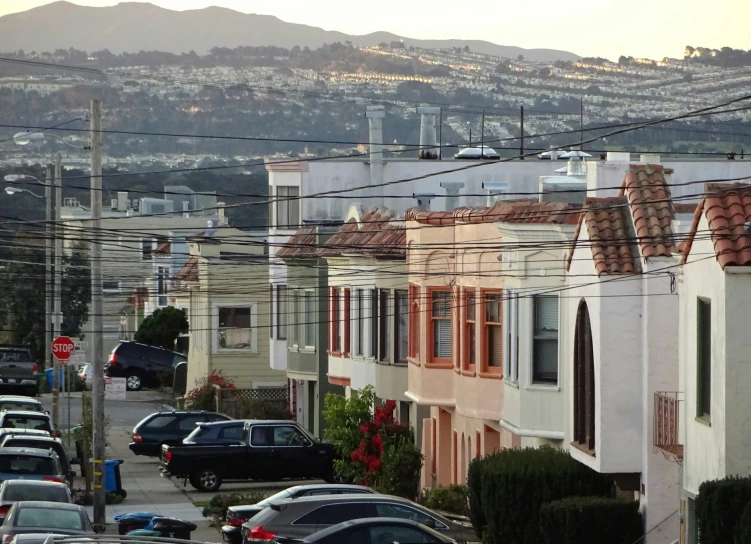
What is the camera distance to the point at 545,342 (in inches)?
1012

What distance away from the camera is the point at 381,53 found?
195375mm

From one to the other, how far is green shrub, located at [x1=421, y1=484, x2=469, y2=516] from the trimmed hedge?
5.57m

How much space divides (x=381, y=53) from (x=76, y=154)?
5057 centimetres

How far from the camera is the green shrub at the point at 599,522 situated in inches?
827

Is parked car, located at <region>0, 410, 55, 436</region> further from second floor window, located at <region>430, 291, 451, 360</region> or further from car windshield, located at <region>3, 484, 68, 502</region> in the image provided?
car windshield, located at <region>3, 484, 68, 502</region>

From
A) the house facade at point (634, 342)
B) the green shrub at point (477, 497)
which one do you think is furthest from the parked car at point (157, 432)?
the house facade at point (634, 342)

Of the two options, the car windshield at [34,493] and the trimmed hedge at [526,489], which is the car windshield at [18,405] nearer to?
the car windshield at [34,493]

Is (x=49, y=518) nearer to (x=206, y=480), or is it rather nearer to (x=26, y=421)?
(x=206, y=480)

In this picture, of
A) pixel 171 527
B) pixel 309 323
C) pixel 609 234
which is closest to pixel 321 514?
pixel 171 527

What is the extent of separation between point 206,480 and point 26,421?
5890mm

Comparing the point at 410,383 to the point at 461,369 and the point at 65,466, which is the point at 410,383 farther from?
the point at 65,466

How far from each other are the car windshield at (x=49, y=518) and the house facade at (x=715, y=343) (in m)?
8.26

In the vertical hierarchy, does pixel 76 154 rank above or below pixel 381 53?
below

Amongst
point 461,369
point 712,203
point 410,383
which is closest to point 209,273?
point 410,383
